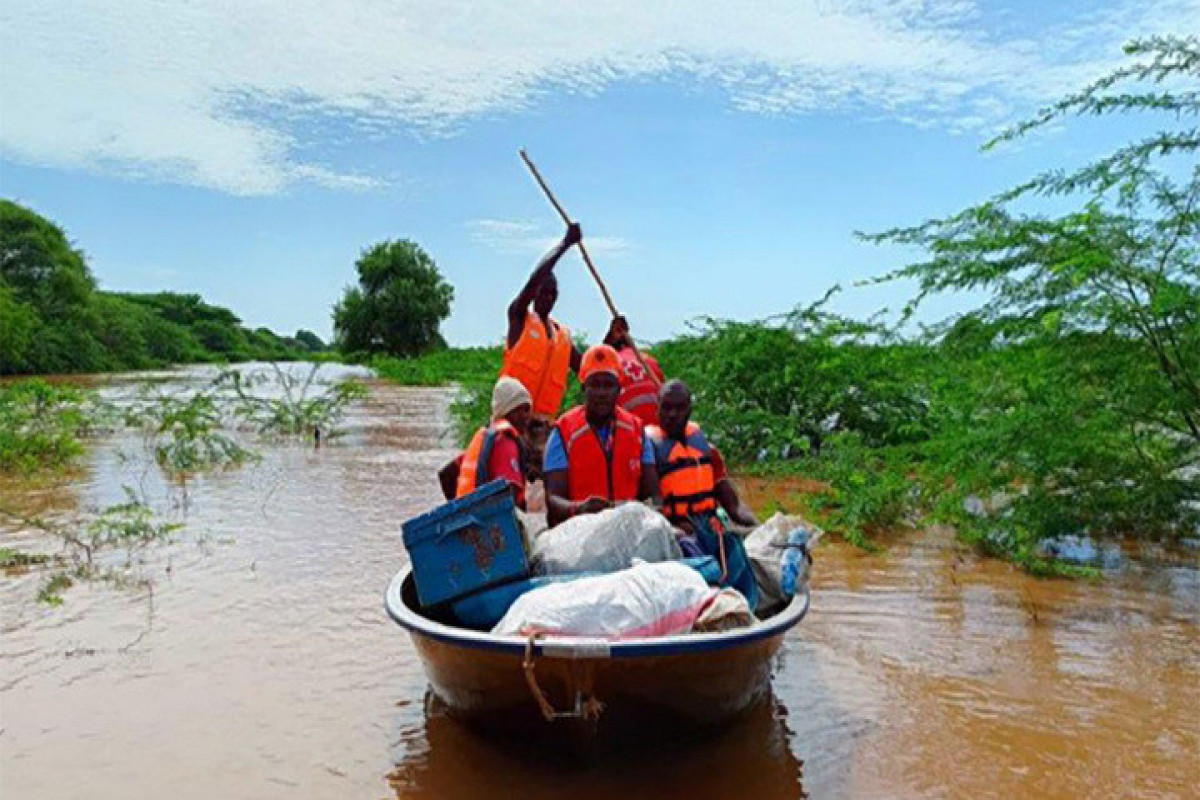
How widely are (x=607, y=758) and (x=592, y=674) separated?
0.59m

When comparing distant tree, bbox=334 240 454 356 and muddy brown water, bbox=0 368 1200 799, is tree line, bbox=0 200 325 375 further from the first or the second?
muddy brown water, bbox=0 368 1200 799

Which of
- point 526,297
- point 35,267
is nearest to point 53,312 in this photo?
point 35,267

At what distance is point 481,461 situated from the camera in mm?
5309

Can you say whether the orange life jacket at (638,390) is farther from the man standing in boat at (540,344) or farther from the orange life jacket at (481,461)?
the orange life jacket at (481,461)

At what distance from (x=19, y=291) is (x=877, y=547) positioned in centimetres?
3917

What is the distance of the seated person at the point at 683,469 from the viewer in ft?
18.6

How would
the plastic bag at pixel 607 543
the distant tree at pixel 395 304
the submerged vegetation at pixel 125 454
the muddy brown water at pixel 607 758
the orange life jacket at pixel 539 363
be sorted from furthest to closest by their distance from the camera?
the distant tree at pixel 395 304, the submerged vegetation at pixel 125 454, the orange life jacket at pixel 539 363, the plastic bag at pixel 607 543, the muddy brown water at pixel 607 758

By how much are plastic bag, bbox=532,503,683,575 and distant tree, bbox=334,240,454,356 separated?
46875 mm

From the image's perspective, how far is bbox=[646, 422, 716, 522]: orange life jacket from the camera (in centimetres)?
566

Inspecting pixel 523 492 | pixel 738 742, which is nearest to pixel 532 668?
pixel 738 742

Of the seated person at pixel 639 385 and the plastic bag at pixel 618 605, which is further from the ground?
the seated person at pixel 639 385

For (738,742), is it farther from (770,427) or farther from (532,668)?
(770,427)

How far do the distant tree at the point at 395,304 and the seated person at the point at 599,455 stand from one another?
46060 millimetres

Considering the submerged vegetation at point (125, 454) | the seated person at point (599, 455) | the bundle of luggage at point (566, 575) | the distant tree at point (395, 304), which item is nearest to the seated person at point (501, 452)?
the seated person at point (599, 455)
